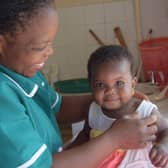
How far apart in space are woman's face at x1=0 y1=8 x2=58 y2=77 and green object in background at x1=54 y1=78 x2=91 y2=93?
3.75ft

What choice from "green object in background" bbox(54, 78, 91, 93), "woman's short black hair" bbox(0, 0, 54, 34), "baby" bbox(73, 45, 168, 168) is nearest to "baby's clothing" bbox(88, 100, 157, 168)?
"baby" bbox(73, 45, 168, 168)

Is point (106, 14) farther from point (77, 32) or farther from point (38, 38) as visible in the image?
point (38, 38)

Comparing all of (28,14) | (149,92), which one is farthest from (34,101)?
(149,92)

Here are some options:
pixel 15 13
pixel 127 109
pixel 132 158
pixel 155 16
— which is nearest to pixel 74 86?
pixel 155 16

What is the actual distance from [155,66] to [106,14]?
1.75ft

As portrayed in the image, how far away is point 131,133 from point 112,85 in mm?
281

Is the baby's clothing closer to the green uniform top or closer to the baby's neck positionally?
the baby's neck

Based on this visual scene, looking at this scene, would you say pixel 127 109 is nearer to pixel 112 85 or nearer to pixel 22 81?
pixel 112 85

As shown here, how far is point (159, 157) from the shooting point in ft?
3.07

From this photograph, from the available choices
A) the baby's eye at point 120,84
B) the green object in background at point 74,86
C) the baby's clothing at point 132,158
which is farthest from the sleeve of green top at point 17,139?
the green object in background at point 74,86

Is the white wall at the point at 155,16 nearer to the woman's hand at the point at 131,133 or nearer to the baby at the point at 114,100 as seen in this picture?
the baby at the point at 114,100

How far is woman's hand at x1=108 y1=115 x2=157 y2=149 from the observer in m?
0.83

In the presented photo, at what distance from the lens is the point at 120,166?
100 centimetres

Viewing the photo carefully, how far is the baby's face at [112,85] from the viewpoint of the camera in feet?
3.56
